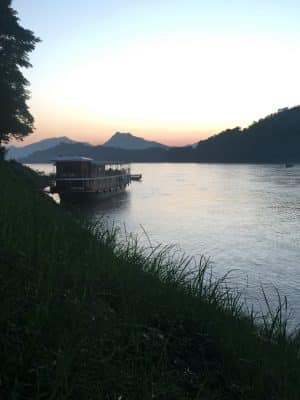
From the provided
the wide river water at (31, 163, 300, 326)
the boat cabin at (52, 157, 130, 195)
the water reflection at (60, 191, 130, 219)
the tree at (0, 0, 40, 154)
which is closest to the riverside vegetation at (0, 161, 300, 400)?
the wide river water at (31, 163, 300, 326)

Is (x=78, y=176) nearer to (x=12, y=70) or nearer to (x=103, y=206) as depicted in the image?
(x=103, y=206)

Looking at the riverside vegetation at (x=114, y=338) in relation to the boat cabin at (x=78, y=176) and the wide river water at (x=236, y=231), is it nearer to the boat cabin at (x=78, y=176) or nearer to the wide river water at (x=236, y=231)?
the wide river water at (x=236, y=231)

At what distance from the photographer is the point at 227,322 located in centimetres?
636

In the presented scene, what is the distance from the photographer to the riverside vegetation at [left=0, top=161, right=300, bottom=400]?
11.7 feet

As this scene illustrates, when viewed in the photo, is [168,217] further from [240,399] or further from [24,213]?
[240,399]

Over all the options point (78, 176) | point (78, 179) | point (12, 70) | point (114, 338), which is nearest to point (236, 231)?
point (12, 70)

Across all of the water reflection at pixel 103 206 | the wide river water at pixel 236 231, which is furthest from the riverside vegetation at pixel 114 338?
the water reflection at pixel 103 206

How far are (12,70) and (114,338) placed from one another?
38390 millimetres

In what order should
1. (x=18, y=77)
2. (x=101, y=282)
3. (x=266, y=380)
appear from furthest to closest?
1. (x=18, y=77)
2. (x=101, y=282)
3. (x=266, y=380)

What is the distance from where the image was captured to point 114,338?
466cm

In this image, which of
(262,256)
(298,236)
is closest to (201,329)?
(262,256)

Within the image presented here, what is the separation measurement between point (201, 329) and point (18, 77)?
127 ft

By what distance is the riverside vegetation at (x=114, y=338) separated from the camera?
357cm

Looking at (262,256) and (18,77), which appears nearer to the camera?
(262,256)
